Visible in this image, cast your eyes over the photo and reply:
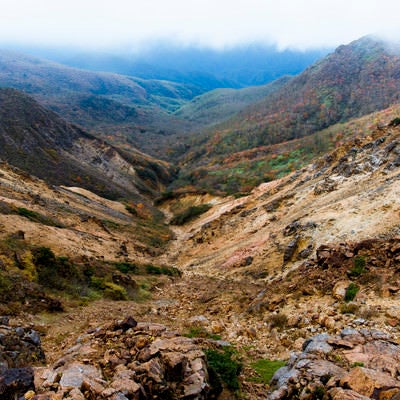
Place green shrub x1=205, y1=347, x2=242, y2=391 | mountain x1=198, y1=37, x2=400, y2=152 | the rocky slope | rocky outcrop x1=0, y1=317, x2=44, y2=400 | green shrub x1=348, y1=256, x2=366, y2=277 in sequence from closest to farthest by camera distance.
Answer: rocky outcrop x1=0, y1=317, x2=44, y2=400
green shrub x1=205, y1=347, x2=242, y2=391
the rocky slope
green shrub x1=348, y1=256, x2=366, y2=277
mountain x1=198, y1=37, x2=400, y2=152

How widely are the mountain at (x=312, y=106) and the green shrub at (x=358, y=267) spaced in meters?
78.8

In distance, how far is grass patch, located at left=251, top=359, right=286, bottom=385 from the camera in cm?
896

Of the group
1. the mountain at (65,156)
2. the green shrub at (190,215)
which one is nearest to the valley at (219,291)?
the green shrub at (190,215)

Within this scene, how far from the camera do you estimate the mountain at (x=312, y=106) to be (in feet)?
412

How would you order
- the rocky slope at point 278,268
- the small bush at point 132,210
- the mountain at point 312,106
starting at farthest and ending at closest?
the mountain at point 312,106
the small bush at point 132,210
the rocky slope at point 278,268

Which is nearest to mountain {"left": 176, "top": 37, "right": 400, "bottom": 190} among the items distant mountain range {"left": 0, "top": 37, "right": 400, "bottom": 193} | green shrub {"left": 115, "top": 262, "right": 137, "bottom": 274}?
distant mountain range {"left": 0, "top": 37, "right": 400, "bottom": 193}

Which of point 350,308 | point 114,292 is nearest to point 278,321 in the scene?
point 350,308

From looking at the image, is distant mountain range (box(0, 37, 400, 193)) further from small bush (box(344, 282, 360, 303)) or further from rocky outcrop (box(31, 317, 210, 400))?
rocky outcrop (box(31, 317, 210, 400))

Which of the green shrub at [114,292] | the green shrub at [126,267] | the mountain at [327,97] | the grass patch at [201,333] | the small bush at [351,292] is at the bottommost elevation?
the green shrub at [126,267]

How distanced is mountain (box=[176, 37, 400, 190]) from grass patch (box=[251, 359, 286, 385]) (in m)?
83.3

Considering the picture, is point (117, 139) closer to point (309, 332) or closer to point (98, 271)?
point (98, 271)

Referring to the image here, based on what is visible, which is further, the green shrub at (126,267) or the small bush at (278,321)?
the green shrub at (126,267)

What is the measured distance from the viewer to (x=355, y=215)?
67.5 feet

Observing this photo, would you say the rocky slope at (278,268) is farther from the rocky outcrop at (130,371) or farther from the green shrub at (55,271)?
the green shrub at (55,271)
